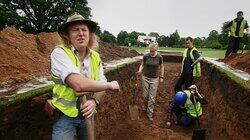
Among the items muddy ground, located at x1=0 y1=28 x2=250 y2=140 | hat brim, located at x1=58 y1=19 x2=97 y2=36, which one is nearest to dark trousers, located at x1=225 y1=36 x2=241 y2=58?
muddy ground, located at x1=0 y1=28 x2=250 y2=140

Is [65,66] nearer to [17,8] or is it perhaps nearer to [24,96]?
[24,96]

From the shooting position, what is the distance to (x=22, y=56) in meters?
10.6

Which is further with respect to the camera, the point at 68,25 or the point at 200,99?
the point at 200,99

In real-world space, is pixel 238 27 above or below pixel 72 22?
below

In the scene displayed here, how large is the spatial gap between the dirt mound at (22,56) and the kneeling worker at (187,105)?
343 cm

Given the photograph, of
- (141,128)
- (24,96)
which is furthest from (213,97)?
(24,96)

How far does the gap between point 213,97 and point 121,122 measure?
318cm

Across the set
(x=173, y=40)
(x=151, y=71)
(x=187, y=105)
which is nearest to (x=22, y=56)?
(x=151, y=71)

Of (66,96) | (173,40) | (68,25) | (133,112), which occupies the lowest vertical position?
(173,40)

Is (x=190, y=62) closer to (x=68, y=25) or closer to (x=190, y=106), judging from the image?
(x=190, y=106)

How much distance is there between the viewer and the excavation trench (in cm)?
531

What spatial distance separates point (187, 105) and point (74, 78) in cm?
726

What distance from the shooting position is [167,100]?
1498 cm

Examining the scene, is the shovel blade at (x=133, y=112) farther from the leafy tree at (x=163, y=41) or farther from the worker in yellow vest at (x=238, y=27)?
the leafy tree at (x=163, y=41)
